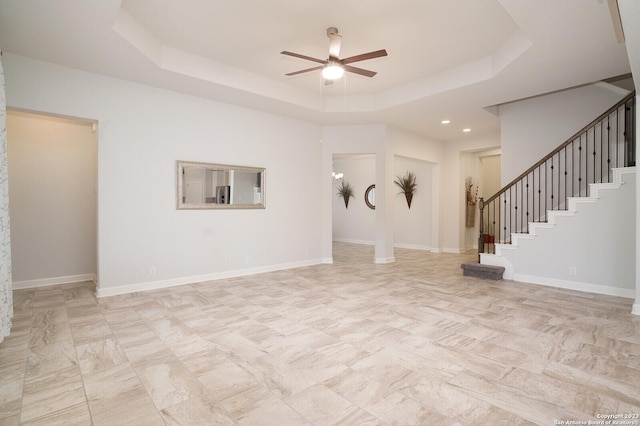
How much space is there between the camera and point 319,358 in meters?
2.69

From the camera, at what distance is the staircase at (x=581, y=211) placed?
4.61 m

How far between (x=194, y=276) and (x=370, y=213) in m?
6.68

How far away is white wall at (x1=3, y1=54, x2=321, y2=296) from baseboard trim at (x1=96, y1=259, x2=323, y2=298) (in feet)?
0.05

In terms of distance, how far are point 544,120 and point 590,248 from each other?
263 centimetres

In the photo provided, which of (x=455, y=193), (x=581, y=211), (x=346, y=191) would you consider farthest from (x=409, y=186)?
(x=581, y=211)

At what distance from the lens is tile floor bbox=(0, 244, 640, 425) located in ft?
6.57

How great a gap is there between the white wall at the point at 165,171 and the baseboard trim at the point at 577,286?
4227 mm

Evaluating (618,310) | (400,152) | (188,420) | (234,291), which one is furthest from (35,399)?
(400,152)

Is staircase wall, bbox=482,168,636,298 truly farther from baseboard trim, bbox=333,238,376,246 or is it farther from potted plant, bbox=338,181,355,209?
potted plant, bbox=338,181,355,209

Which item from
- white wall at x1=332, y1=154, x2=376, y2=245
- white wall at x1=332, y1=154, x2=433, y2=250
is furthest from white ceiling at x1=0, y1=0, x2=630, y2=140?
white wall at x1=332, y1=154, x2=376, y2=245

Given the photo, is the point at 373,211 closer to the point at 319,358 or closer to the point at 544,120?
the point at 544,120

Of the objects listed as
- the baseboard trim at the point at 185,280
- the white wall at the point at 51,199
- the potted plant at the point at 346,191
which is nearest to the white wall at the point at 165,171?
the baseboard trim at the point at 185,280

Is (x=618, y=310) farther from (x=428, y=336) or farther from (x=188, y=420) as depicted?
(x=188, y=420)

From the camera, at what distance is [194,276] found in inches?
214
